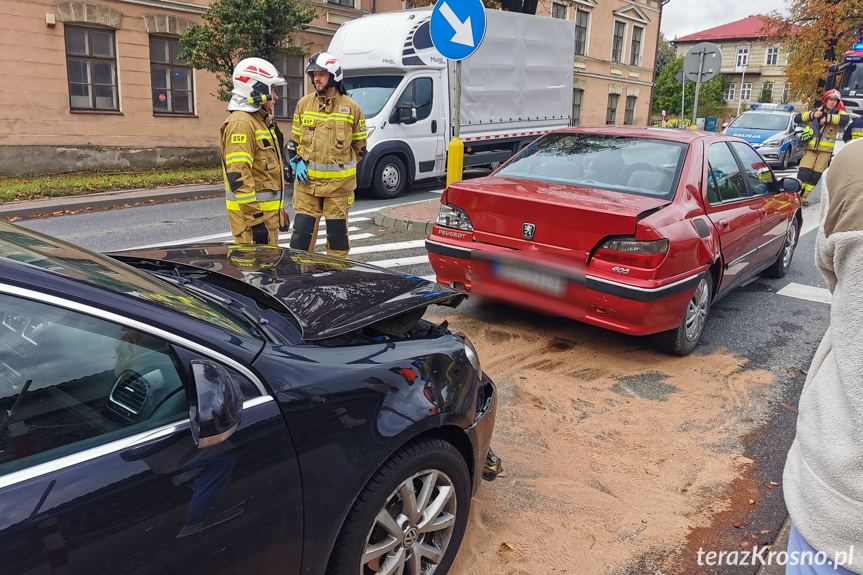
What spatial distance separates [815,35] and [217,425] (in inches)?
1271

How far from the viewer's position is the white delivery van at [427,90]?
39.3 feet

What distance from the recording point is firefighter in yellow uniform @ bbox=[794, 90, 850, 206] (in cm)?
1188

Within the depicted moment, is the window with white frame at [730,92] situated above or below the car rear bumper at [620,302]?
above

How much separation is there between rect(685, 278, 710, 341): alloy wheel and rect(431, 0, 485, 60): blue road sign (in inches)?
135

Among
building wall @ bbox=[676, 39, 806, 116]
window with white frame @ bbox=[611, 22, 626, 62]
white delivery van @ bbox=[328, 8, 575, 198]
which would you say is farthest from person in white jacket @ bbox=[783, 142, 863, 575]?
building wall @ bbox=[676, 39, 806, 116]

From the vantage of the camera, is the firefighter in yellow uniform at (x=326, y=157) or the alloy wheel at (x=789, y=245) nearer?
the firefighter in yellow uniform at (x=326, y=157)

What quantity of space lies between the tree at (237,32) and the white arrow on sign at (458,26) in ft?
27.7

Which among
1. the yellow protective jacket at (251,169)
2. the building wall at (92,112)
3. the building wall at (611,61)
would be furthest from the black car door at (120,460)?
the building wall at (611,61)

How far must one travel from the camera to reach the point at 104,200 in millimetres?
10977

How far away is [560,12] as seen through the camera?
2723 centimetres

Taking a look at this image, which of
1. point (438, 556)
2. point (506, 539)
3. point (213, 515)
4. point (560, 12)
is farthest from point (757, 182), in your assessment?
point (560, 12)

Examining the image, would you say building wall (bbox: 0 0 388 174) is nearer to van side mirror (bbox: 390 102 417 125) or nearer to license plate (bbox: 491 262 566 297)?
van side mirror (bbox: 390 102 417 125)

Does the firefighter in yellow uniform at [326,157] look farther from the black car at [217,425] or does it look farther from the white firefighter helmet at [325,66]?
the black car at [217,425]

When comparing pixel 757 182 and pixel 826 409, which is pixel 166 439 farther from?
pixel 757 182
